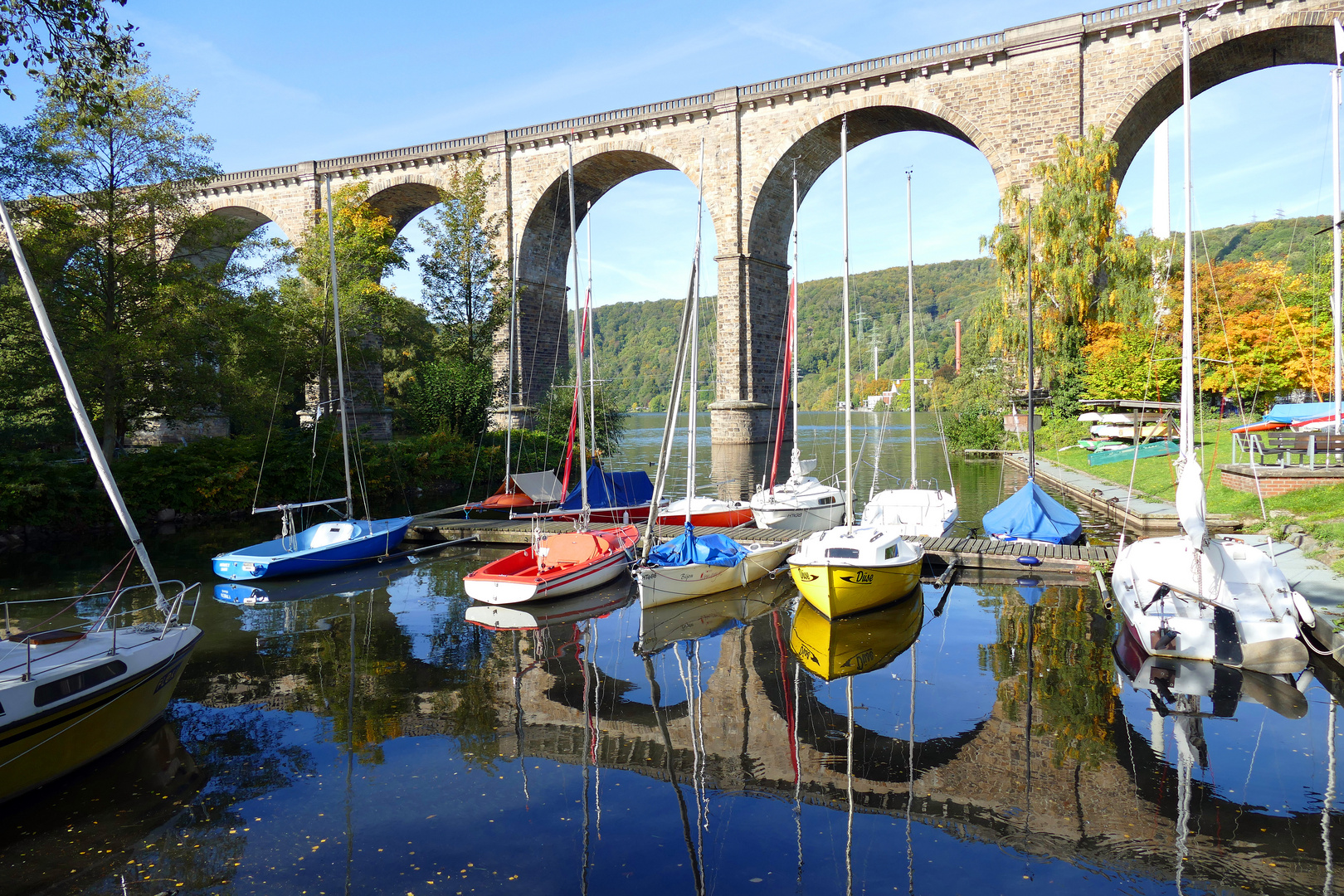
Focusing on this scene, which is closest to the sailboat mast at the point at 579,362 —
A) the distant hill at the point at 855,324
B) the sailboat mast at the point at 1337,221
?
the sailboat mast at the point at 1337,221

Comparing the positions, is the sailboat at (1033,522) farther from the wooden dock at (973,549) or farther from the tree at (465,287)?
the tree at (465,287)

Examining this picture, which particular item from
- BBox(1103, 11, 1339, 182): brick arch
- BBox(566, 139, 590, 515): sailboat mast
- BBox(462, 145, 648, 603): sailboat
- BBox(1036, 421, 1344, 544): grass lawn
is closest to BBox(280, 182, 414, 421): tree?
BBox(566, 139, 590, 515): sailboat mast

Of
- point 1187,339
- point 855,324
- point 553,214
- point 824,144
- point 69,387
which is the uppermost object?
point 824,144

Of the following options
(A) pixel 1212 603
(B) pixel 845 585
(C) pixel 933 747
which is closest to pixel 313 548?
(B) pixel 845 585

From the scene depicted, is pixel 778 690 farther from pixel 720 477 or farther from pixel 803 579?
pixel 720 477

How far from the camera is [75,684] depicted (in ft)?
21.8

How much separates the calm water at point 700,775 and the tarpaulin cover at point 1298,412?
43.1 feet

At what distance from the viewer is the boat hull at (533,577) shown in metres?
11.9

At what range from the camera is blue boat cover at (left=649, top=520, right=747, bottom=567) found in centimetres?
1268

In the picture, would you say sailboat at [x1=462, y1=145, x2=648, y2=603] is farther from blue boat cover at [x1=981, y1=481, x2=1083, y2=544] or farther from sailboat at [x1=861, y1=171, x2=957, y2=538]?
blue boat cover at [x1=981, y1=481, x2=1083, y2=544]

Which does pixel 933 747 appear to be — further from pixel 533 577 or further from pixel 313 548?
pixel 313 548

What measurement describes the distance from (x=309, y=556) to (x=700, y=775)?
10.5 meters

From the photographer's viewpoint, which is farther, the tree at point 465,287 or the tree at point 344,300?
the tree at point 465,287

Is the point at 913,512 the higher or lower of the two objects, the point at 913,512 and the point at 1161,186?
the lower
